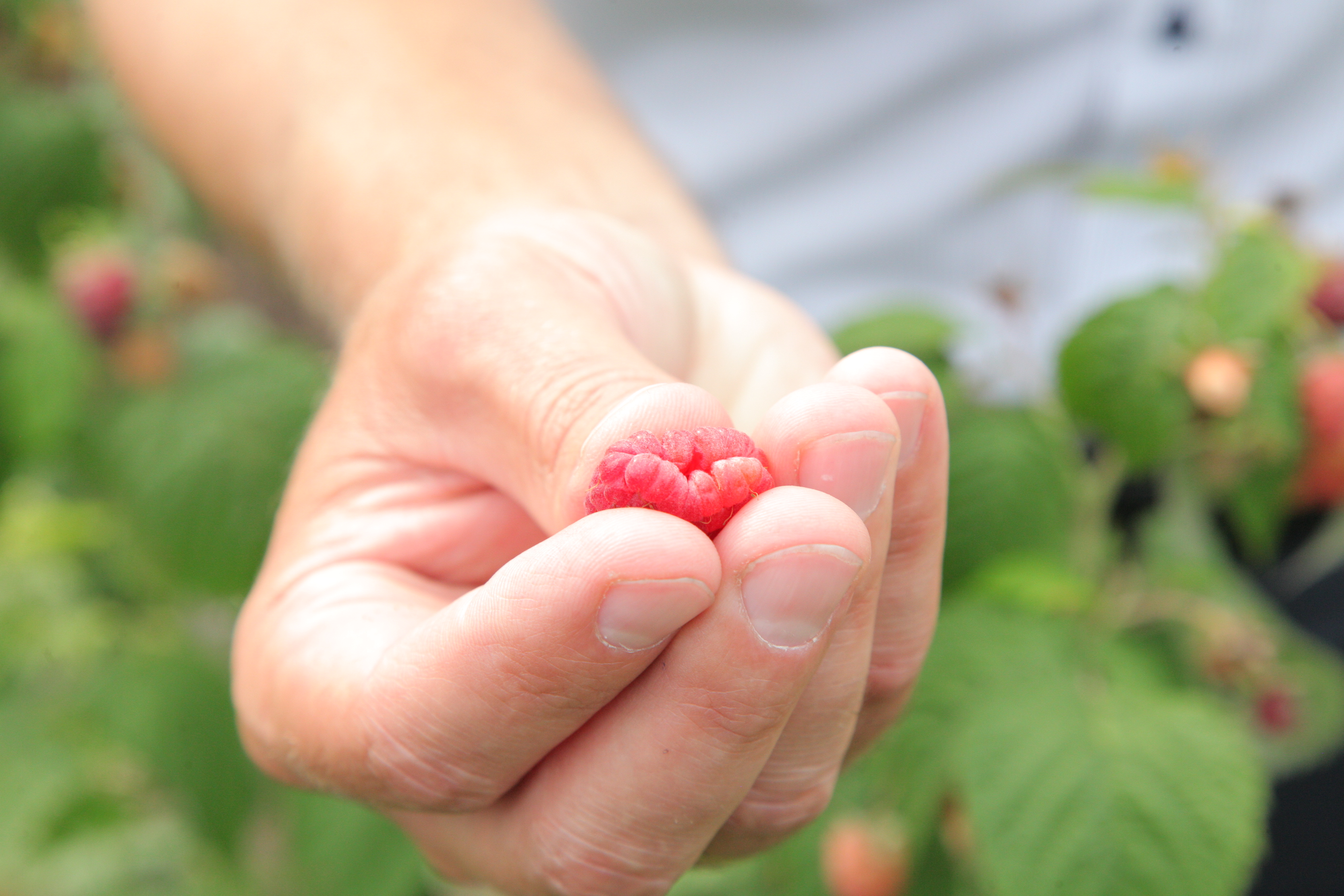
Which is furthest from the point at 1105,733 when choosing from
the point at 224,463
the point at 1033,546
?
the point at 224,463

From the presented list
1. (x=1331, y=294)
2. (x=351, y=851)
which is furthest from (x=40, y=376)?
(x=1331, y=294)

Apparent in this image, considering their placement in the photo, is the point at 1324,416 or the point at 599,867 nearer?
the point at 599,867

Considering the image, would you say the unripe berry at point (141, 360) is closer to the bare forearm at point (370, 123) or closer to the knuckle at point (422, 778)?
the bare forearm at point (370, 123)

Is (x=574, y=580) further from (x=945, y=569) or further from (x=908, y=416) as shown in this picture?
(x=945, y=569)

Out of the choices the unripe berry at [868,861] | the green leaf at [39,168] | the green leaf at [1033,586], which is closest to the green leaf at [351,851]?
the unripe berry at [868,861]

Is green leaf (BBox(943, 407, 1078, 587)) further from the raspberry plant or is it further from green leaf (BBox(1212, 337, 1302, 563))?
green leaf (BBox(1212, 337, 1302, 563))

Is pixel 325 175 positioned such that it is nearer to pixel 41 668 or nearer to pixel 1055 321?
pixel 41 668
